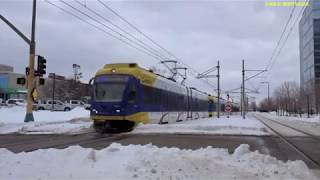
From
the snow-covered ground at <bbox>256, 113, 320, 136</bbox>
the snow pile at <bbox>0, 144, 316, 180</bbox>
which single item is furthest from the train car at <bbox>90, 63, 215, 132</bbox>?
the snow pile at <bbox>0, 144, 316, 180</bbox>

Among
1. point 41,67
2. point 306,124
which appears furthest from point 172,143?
point 306,124

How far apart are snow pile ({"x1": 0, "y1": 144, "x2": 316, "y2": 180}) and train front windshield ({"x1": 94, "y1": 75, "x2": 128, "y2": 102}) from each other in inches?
592

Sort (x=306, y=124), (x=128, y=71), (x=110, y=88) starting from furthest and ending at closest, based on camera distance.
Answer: (x=306, y=124) → (x=128, y=71) → (x=110, y=88)

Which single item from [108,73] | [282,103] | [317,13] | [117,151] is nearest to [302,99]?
[282,103]

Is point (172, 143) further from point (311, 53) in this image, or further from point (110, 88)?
point (311, 53)

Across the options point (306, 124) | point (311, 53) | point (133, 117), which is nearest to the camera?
point (133, 117)

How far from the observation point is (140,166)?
9.80m

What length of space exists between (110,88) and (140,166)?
17.5 metres

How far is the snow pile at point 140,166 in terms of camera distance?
928 cm

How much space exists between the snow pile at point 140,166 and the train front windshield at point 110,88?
15.0m

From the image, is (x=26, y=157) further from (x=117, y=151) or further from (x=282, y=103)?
(x=282, y=103)

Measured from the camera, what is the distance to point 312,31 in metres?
74.6

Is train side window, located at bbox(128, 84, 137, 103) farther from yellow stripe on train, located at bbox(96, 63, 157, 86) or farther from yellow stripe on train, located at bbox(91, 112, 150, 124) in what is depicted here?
yellow stripe on train, located at bbox(91, 112, 150, 124)

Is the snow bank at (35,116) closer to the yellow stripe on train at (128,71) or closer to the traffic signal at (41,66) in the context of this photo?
the traffic signal at (41,66)
